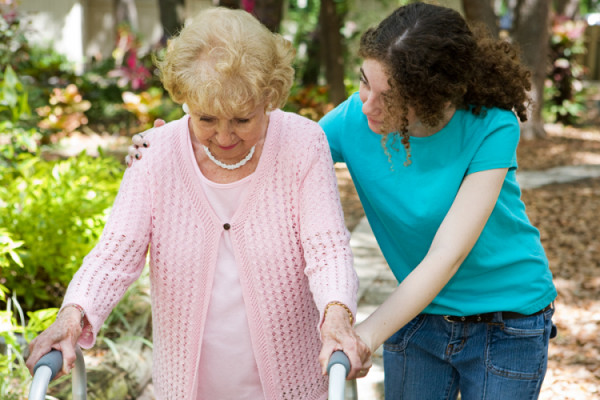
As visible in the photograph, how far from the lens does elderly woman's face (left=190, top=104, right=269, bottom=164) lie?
170 centimetres

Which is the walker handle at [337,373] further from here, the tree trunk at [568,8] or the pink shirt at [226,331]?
the tree trunk at [568,8]

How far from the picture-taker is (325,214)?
5.85ft

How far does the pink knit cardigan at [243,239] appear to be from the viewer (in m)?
1.78

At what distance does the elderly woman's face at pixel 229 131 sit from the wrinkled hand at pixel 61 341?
1.75ft

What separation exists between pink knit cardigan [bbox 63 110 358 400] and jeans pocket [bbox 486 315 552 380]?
621 mm

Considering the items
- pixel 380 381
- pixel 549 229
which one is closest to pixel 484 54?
pixel 380 381

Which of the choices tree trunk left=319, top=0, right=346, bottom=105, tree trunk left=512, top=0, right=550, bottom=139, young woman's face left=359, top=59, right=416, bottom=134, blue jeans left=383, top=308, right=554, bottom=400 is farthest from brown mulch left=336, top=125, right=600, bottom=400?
tree trunk left=319, top=0, right=346, bottom=105

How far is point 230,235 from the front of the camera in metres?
1.81

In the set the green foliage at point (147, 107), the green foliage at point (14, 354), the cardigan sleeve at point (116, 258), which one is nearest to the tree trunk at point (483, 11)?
the green foliage at point (147, 107)

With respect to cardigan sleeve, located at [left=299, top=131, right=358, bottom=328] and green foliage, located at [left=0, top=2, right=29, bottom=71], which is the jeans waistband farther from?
green foliage, located at [left=0, top=2, right=29, bottom=71]

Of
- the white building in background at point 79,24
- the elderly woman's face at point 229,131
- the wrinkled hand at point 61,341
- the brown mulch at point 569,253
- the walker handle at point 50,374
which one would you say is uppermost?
the white building in background at point 79,24

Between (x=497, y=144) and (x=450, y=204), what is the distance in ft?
0.70

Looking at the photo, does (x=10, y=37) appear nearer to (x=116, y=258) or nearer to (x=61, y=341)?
(x=116, y=258)

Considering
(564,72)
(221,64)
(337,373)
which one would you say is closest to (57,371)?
(337,373)
